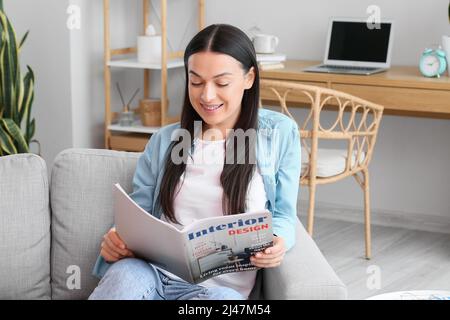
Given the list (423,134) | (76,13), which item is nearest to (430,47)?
(423,134)

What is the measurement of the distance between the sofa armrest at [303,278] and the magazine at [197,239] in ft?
0.25

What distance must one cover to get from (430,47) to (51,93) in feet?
5.89

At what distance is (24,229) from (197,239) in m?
0.53

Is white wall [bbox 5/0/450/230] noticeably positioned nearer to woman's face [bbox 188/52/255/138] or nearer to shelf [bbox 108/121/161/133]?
shelf [bbox 108/121/161/133]

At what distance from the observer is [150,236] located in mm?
1600

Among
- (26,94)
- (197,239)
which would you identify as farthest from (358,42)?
(197,239)

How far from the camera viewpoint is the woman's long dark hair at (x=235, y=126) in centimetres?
176

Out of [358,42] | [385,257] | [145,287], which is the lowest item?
[385,257]

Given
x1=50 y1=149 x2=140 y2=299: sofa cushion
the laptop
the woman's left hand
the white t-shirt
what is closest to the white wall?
the laptop

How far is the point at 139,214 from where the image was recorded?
1.57 meters

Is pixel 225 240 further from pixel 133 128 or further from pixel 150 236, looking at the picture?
pixel 133 128

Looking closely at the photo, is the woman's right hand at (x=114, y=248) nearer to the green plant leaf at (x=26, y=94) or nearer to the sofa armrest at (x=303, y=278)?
the sofa armrest at (x=303, y=278)

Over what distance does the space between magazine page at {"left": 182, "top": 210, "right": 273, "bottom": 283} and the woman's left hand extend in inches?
0.7

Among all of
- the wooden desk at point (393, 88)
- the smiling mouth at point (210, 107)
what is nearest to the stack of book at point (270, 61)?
the wooden desk at point (393, 88)
